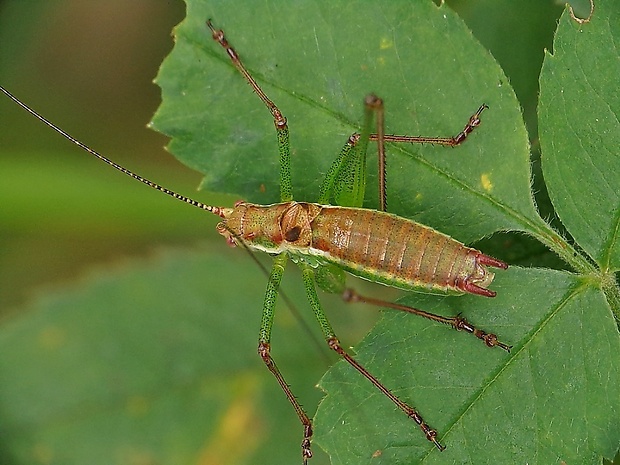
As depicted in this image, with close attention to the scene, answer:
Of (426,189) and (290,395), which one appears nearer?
(426,189)

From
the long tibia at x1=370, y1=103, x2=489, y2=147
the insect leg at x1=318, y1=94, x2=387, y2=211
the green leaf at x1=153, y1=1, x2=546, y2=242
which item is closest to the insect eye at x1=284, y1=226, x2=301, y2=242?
the insect leg at x1=318, y1=94, x2=387, y2=211

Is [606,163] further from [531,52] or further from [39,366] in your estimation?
[39,366]

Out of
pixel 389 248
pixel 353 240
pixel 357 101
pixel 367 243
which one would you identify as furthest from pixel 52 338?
pixel 357 101

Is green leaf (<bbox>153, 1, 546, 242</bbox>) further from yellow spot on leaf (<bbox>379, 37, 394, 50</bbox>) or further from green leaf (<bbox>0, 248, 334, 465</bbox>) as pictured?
green leaf (<bbox>0, 248, 334, 465</bbox>)

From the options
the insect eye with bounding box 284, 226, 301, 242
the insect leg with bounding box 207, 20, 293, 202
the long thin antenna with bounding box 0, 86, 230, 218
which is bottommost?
the long thin antenna with bounding box 0, 86, 230, 218

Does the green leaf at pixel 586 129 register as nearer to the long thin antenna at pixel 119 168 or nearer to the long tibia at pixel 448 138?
the long tibia at pixel 448 138

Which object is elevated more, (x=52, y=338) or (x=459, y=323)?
(x=459, y=323)

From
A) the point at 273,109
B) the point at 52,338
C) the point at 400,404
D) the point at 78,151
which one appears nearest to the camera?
the point at 400,404

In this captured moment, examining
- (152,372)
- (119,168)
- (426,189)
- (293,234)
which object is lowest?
(152,372)

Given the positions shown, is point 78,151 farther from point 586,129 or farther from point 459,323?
point 586,129
